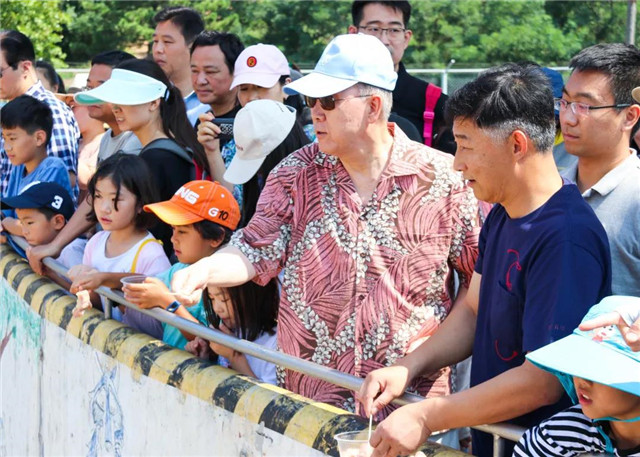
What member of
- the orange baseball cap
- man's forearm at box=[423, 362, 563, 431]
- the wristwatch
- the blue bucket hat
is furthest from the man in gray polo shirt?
the wristwatch

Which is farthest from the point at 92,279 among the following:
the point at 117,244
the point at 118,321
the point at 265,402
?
the point at 265,402

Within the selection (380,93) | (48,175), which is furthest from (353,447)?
(48,175)

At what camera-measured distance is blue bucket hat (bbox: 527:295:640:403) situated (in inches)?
77.7

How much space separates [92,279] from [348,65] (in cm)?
151

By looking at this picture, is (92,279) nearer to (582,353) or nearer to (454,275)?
(454,275)

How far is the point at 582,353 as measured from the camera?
6.72 feet

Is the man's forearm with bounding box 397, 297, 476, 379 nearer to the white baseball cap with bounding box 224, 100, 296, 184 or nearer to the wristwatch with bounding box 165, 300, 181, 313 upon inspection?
the wristwatch with bounding box 165, 300, 181, 313

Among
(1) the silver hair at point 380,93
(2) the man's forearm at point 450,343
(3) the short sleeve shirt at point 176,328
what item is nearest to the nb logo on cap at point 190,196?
(3) the short sleeve shirt at point 176,328

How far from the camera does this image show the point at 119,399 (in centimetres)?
366

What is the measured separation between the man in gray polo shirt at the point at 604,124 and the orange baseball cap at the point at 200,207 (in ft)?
4.52

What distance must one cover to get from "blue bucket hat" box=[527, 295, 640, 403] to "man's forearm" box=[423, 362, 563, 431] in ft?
0.46

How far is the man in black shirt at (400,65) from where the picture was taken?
495 centimetres

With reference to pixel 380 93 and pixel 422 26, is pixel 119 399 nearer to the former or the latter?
pixel 380 93

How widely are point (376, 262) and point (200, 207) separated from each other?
1.14m
